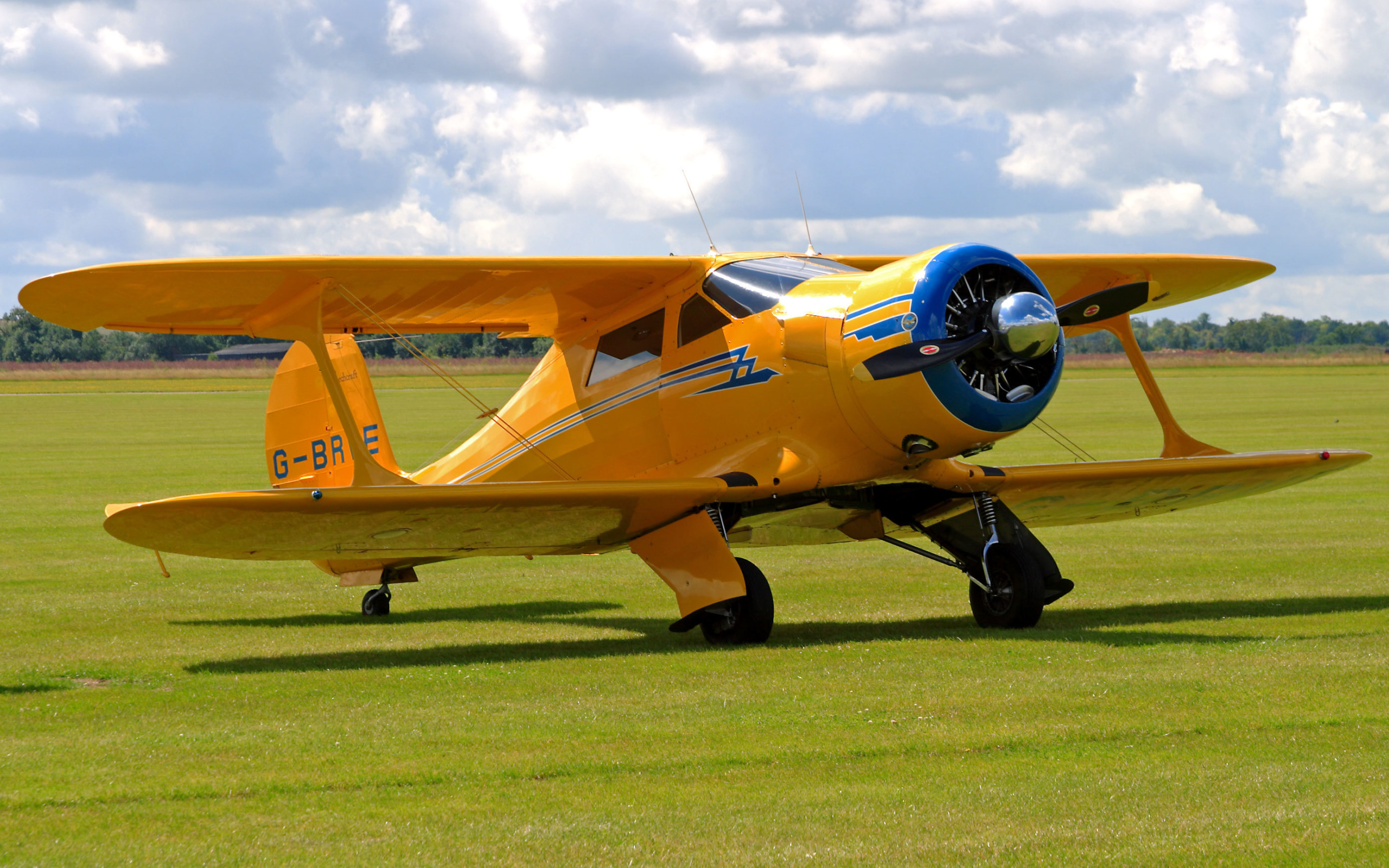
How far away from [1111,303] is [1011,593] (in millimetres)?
2848

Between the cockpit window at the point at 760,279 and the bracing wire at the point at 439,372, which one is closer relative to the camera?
the cockpit window at the point at 760,279

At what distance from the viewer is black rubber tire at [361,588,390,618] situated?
13.9m

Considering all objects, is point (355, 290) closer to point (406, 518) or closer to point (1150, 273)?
point (406, 518)

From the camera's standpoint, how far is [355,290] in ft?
37.4

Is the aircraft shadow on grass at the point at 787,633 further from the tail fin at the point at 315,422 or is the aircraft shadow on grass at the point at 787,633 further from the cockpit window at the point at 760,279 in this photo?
the cockpit window at the point at 760,279

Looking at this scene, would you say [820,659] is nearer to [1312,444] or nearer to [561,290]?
[561,290]

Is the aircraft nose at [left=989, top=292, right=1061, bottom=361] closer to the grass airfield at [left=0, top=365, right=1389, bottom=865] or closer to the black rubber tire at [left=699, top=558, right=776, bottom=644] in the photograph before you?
the grass airfield at [left=0, top=365, right=1389, bottom=865]

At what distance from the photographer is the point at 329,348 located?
14516 millimetres

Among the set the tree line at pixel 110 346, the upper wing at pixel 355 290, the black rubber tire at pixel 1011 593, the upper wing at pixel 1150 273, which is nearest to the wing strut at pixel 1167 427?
the upper wing at pixel 1150 273

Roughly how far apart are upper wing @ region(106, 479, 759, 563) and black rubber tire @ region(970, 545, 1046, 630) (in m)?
2.15

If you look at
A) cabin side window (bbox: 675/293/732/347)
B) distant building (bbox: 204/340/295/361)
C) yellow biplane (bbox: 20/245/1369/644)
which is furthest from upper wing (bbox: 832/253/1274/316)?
distant building (bbox: 204/340/295/361)

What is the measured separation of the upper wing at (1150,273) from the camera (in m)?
13.6

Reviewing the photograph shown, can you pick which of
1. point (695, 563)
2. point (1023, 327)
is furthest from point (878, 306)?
point (695, 563)

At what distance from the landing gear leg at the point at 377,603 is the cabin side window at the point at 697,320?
169 inches
